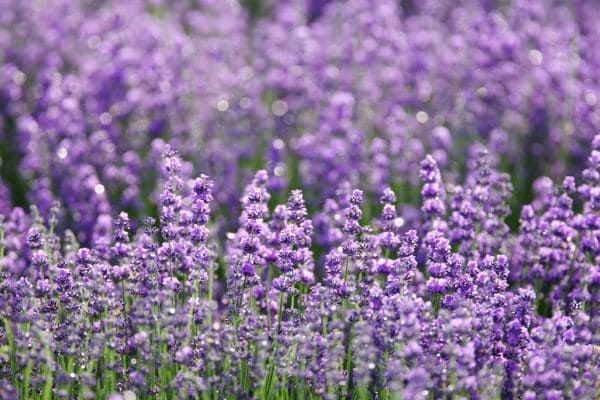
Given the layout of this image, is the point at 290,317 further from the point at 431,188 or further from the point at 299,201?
the point at 431,188

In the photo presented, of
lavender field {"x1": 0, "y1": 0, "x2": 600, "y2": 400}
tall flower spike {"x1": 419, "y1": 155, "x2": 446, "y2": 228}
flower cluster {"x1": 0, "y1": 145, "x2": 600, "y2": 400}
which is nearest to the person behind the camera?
flower cluster {"x1": 0, "y1": 145, "x2": 600, "y2": 400}

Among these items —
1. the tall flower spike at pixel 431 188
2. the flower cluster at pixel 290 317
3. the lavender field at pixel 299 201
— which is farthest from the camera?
the tall flower spike at pixel 431 188

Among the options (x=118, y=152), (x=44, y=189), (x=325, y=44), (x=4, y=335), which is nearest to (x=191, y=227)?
(x=4, y=335)

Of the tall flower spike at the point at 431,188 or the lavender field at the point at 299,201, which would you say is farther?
the tall flower spike at the point at 431,188

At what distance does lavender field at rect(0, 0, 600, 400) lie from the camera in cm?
332

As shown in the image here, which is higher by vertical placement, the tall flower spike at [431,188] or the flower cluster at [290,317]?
the tall flower spike at [431,188]

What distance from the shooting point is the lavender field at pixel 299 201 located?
3320mm

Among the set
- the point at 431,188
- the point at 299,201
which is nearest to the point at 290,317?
the point at 299,201

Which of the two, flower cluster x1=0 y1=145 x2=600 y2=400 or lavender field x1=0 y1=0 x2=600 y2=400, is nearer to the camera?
flower cluster x1=0 y1=145 x2=600 y2=400

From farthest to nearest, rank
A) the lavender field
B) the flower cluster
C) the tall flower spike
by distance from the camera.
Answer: the tall flower spike < the lavender field < the flower cluster

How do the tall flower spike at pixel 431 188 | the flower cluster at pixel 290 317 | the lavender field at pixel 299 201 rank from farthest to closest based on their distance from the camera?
the tall flower spike at pixel 431 188 < the lavender field at pixel 299 201 < the flower cluster at pixel 290 317

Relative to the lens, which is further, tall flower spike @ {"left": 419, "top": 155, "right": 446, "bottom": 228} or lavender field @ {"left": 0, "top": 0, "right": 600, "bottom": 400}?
tall flower spike @ {"left": 419, "top": 155, "right": 446, "bottom": 228}

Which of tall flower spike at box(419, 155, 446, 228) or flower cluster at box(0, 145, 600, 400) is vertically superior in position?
tall flower spike at box(419, 155, 446, 228)

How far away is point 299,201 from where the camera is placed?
359cm
